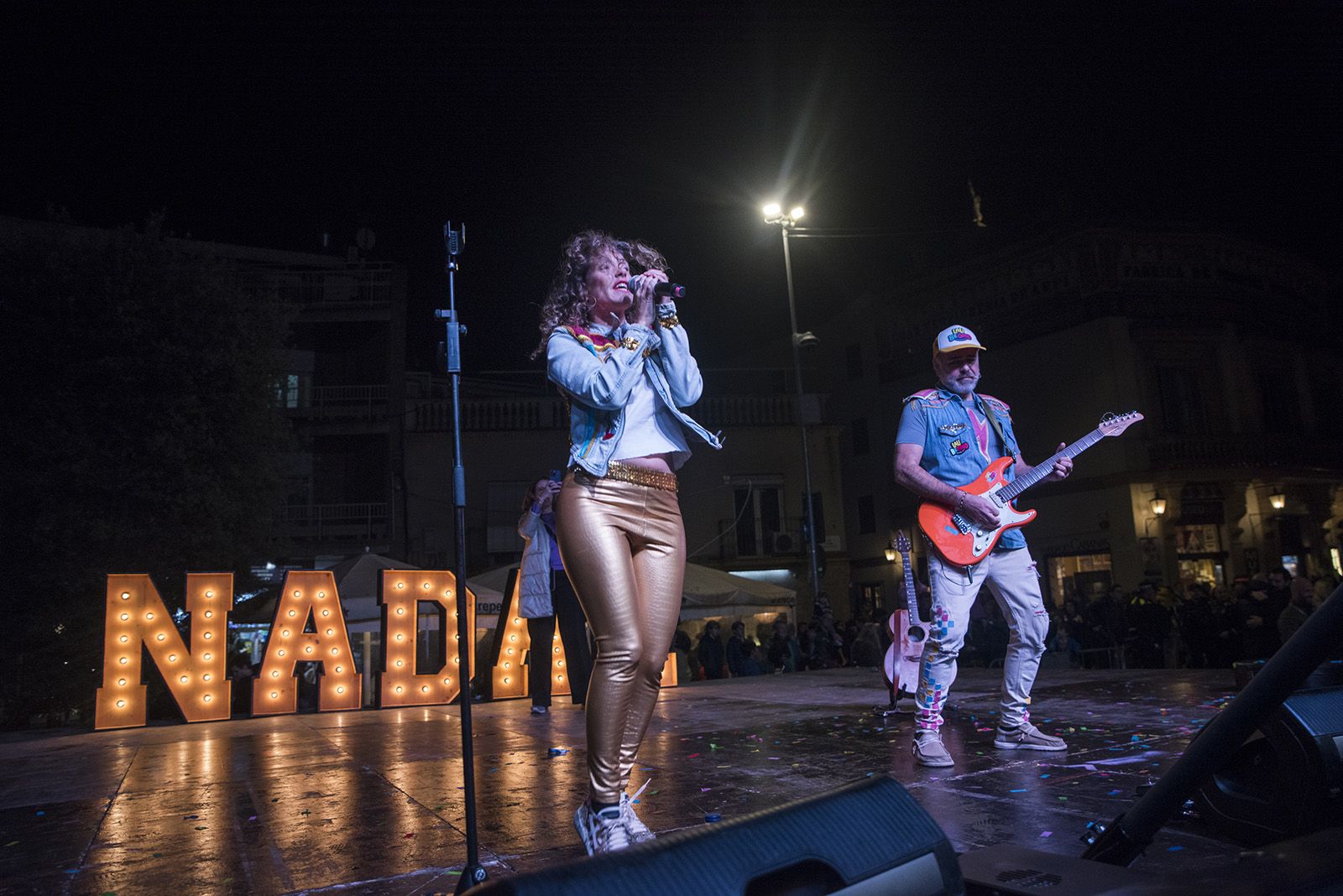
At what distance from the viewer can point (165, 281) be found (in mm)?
14484

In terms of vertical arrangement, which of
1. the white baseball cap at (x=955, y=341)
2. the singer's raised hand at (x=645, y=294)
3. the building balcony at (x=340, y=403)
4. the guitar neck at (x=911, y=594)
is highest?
the building balcony at (x=340, y=403)

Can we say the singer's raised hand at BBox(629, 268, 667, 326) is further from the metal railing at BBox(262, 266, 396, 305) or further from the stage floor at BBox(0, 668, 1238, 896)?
the metal railing at BBox(262, 266, 396, 305)

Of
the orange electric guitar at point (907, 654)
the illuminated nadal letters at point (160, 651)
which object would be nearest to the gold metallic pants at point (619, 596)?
the orange electric guitar at point (907, 654)

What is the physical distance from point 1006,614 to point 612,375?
8.03 ft

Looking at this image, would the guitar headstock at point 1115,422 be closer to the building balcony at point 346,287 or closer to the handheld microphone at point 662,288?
the handheld microphone at point 662,288

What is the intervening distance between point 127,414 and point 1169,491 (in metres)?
24.0

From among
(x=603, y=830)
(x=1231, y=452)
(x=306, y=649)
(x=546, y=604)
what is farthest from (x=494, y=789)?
(x=1231, y=452)

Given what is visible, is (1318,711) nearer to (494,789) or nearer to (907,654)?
(494,789)

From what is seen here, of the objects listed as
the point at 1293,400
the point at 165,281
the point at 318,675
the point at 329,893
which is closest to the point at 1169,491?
the point at 1293,400

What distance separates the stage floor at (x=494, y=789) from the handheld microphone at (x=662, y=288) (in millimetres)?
1567

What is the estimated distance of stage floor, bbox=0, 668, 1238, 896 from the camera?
7.73 feet

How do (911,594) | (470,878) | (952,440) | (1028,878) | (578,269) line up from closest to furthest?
(1028,878) → (470,878) → (578,269) → (952,440) → (911,594)

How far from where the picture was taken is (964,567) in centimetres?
389

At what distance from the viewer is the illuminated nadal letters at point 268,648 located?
851 cm
